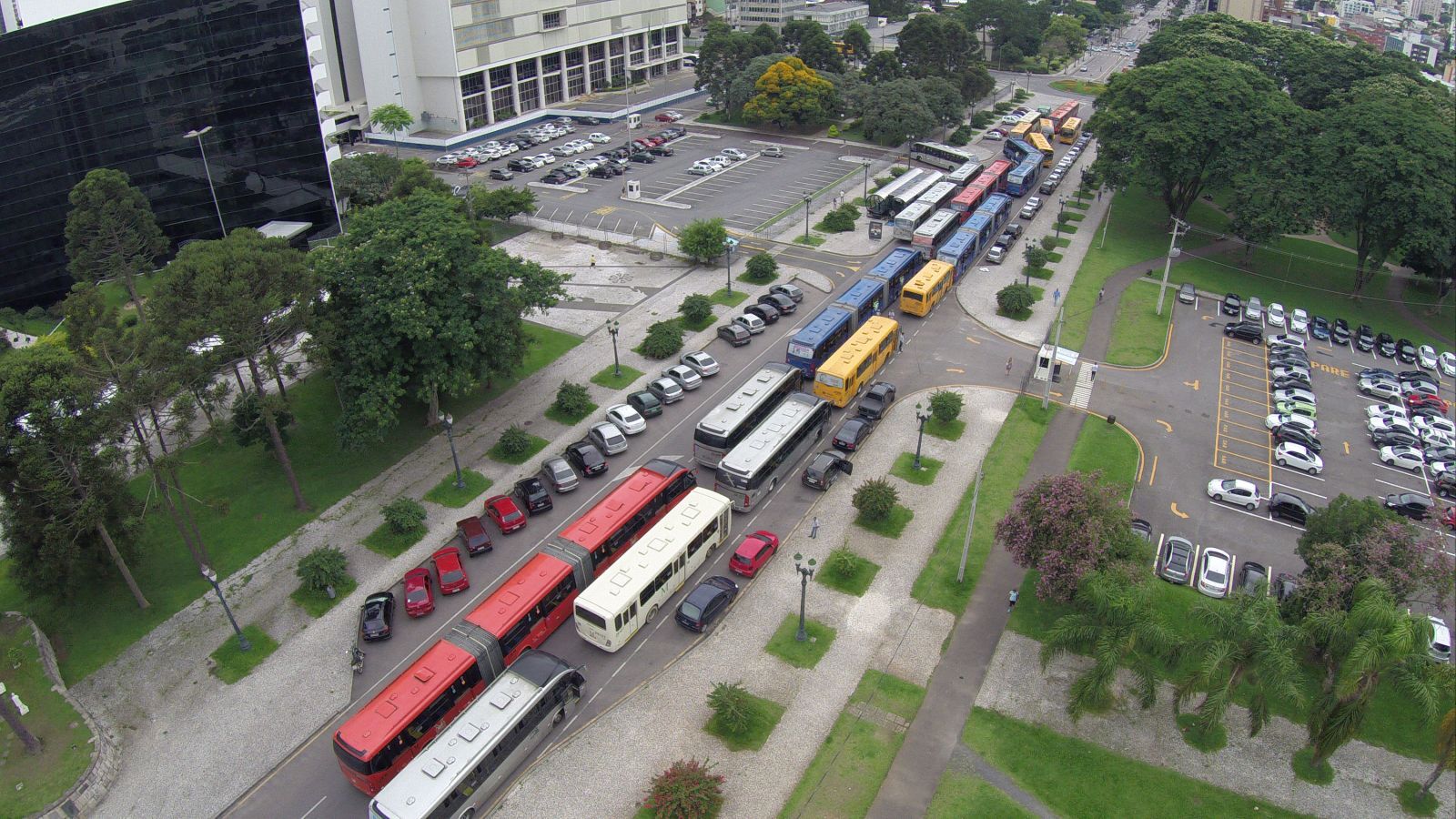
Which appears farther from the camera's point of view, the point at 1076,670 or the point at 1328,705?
the point at 1076,670

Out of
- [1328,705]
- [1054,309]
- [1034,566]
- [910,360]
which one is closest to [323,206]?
[910,360]

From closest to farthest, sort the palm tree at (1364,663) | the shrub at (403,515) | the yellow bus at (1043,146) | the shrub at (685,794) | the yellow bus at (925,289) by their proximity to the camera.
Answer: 1. the palm tree at (1364,663)
2. the shrub at (685,794)
3. the shrub at (403,515)
4. the yellow bus at (925,289)
5. the yellow bus at (1043,146)

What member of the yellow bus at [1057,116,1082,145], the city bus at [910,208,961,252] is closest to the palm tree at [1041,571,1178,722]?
the city bus at [910,208,961,252]

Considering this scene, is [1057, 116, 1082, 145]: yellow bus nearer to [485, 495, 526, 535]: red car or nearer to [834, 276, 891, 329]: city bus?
[834, 276, 891, 329]: city bus

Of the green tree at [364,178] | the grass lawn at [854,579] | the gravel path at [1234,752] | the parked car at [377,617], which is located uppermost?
the green tree at [364,178]

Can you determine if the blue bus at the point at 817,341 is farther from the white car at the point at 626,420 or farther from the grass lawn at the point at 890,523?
the grass lawn at the point at 890,523

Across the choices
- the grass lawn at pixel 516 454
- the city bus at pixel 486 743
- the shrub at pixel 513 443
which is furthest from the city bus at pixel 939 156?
the city bus at pixel 486 743

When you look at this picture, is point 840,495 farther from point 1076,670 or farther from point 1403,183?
point 1403,183

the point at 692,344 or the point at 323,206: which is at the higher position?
the point at 323,206
